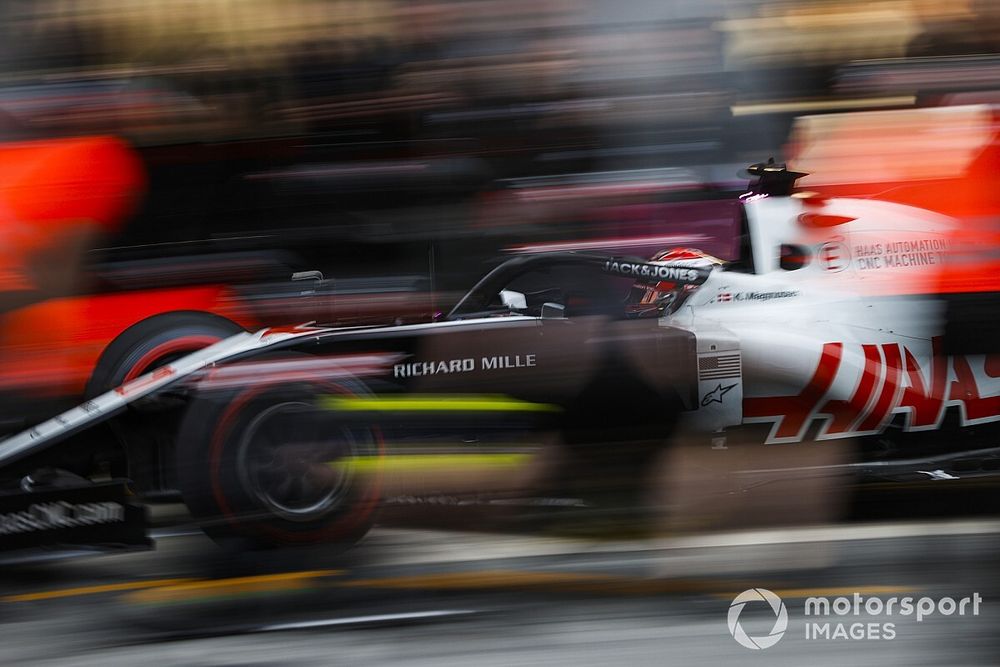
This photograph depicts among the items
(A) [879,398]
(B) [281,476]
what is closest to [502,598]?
(B) [281,476]

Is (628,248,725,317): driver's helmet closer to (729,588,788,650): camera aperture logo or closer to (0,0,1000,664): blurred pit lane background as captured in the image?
(0,0,1000,664): blurred pit lane background

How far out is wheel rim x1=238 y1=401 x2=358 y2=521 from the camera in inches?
92.6

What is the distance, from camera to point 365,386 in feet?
7.96

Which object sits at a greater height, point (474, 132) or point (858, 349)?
point (474, 132)

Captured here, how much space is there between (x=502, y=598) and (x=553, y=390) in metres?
0.51

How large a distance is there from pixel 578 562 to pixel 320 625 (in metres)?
0.59

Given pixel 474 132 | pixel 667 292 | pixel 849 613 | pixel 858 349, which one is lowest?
pixel 849 613

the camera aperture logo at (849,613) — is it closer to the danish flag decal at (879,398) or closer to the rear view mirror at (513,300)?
the danish flag decal at (879,398)

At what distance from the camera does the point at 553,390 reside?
7.79ft

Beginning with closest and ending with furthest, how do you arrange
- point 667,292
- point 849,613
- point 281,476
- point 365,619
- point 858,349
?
point 849,613 → point 365,619 → point 281,476 → point 858,349 → point 667,292

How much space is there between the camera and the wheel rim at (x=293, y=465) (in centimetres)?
235

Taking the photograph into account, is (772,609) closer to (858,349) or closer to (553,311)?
(858,349)

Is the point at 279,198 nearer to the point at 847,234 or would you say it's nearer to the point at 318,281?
the point at 318,281

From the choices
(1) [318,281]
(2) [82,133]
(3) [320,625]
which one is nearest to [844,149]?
(1) [318,281]
